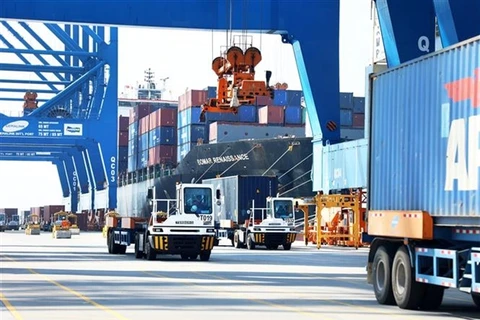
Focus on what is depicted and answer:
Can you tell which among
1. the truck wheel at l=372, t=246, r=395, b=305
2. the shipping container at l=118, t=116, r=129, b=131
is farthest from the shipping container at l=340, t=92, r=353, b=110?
the truck wheel at l=372, t=246, r=395, b=305

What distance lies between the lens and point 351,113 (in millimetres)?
65750

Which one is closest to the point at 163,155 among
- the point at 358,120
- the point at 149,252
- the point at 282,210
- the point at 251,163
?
the point at 251,163

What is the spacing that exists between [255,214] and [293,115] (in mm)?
28658

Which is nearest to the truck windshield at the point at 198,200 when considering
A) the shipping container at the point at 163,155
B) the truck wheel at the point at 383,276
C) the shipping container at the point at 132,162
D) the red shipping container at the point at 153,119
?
the truck wheel at the point at 383,276

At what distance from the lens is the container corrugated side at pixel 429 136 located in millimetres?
13195

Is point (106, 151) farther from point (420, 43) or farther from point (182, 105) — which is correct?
point (420, 43)

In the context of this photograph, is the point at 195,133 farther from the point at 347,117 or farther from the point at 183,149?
A: the point at 347,117

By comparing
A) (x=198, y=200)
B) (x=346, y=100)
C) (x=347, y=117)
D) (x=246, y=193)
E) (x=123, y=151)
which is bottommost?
(x=198, y=200)

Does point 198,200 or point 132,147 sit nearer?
point 198,200

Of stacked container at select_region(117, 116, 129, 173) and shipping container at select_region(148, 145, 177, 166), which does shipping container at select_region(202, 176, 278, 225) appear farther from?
stacked container at select_region(117, 116, 129, 173)

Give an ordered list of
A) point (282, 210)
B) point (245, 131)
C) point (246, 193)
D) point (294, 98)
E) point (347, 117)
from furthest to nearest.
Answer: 1. point (294, 98)
2. point (245, 131)
3. point (347, 117)
4. point (246, 193)
5. point (282, 210)

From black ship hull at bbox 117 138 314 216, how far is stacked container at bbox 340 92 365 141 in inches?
190

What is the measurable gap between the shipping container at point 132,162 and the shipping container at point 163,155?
23.3 ft

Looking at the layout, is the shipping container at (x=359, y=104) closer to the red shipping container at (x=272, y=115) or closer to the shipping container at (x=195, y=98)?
the red shipping container at (x=272, y=115)
